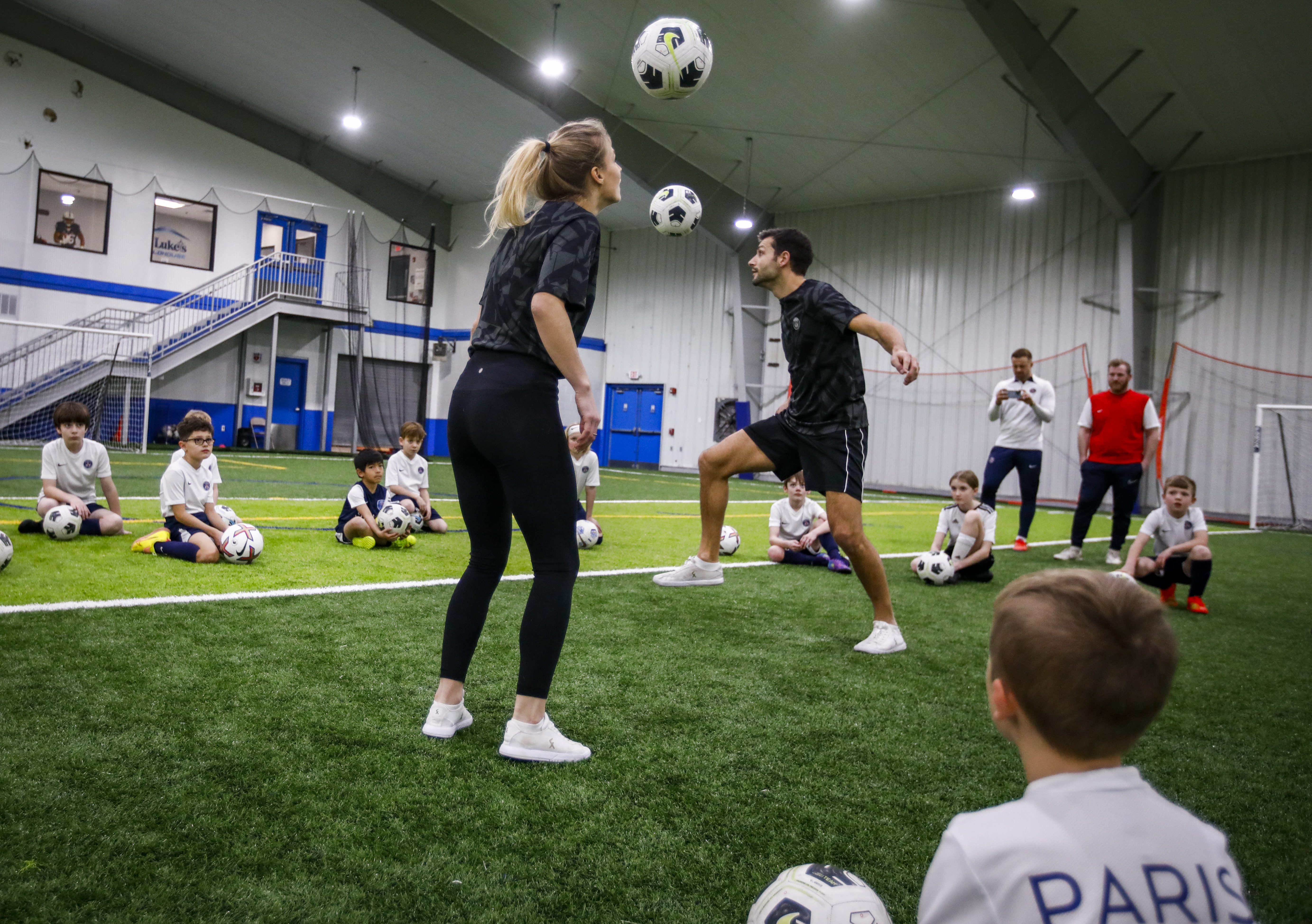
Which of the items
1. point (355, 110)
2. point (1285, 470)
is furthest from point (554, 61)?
point (1285, 470)

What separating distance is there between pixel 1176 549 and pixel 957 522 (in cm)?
143

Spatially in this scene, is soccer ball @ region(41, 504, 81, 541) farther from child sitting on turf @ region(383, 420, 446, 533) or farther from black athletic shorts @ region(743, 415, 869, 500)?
black athletic shorts @ region(743, 415, 869, 500)

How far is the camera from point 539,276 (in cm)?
249

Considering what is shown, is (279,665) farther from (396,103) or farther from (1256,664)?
(396,103)

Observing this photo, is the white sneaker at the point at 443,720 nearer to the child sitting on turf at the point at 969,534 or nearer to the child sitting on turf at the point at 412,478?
the child sitting on turf at the point at 969,534

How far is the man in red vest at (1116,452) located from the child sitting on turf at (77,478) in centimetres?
764

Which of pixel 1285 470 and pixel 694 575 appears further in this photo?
pixel 1285 470

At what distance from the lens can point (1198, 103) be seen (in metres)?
14.5

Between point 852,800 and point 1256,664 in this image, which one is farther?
point 1256,664

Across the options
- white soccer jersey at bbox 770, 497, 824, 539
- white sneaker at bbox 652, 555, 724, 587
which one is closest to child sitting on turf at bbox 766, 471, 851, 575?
white soccer jersey at bbox 770, 497, 824, 539

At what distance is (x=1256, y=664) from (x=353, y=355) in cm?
2409

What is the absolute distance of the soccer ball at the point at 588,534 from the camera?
6992mm

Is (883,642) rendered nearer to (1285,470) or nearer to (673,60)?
(673,60)

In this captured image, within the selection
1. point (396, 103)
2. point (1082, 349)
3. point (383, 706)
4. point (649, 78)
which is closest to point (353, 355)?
point (396, 103)
